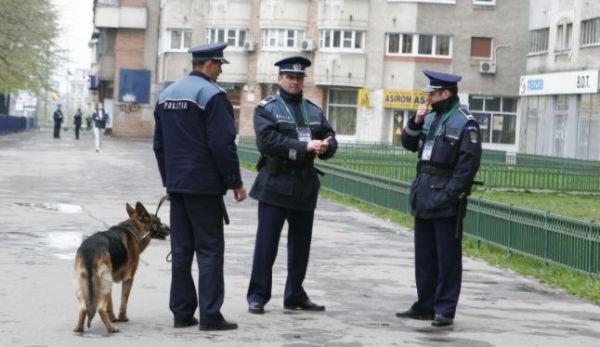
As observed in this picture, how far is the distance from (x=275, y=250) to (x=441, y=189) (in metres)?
1.47

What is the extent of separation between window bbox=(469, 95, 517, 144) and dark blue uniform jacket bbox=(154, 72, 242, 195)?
2629 inches

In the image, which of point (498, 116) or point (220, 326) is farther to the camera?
point (498, 116)

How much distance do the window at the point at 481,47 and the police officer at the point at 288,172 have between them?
65731 millimetres

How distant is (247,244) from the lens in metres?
18.9

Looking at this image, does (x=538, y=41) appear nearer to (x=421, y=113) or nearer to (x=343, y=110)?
(x=343, y=110)

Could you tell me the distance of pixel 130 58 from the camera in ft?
309

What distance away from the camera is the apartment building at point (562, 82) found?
6228 centimetres

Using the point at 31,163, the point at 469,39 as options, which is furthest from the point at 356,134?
the point at 31,163

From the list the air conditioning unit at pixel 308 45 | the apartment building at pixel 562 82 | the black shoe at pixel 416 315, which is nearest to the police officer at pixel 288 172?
the black shoe at pixel 416 315

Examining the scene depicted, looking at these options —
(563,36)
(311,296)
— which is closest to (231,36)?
(563,36)

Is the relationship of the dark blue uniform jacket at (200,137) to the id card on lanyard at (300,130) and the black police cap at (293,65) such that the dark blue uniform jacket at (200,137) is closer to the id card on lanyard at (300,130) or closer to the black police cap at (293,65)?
the black police cap at (293,65)

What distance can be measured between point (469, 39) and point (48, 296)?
2582 inches

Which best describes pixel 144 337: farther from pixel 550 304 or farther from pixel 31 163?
pixel 31 163

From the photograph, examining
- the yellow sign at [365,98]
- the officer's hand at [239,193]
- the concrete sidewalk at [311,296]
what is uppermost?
the yellow sign at [365,98]
